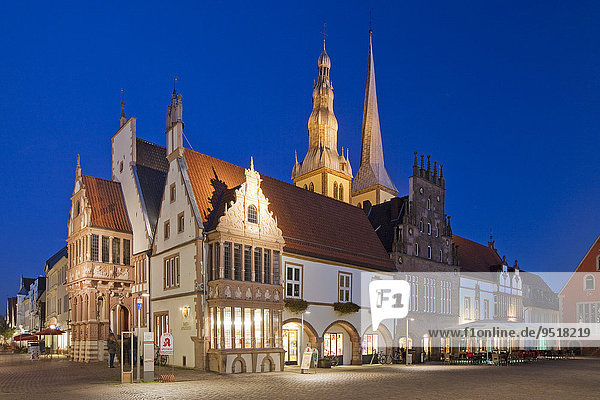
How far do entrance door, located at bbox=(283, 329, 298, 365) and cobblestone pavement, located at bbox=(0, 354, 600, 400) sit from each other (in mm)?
6218

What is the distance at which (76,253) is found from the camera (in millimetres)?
42188

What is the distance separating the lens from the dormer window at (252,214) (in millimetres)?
32469

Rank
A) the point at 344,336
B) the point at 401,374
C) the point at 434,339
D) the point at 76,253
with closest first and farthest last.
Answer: the point at 401,374
the point at 344,336
the point at 76,253
the point at 434,339

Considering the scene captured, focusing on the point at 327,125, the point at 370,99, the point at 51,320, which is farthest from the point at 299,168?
the point at 51,320

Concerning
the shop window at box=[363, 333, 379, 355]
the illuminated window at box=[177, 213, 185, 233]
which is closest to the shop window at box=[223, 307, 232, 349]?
the illuminated window at box=[177, 213, 185, 233]

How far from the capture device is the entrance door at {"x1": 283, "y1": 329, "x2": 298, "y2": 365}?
3481 cm

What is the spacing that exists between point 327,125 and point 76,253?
46654 millimetres

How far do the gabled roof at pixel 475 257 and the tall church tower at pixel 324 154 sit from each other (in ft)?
71.7

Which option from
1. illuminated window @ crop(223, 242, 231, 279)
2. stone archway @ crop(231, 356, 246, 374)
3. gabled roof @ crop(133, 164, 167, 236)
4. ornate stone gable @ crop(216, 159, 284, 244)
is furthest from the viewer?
gabled roof @ crop(133, 164, 167, 236)

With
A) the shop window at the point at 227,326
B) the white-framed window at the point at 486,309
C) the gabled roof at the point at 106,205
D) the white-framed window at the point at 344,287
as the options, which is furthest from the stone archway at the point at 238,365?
the white-framed window at the point at 486,309

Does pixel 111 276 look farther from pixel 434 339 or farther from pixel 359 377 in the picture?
pixel 434 339

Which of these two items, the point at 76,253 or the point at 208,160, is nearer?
the point at 208,160

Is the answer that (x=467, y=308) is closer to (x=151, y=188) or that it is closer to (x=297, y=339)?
(x=297, y=339)

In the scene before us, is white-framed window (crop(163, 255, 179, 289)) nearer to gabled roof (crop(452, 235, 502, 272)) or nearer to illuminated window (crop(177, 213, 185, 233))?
illuminated window (crop(177, 213, 185, 233))
